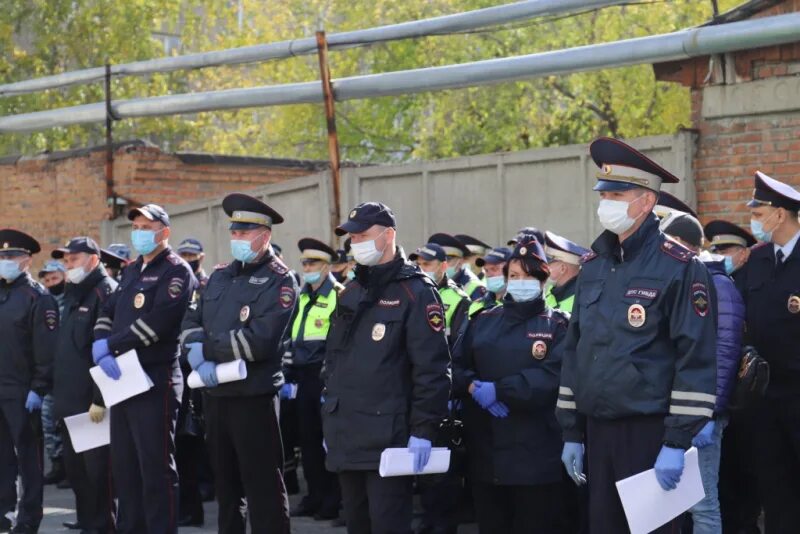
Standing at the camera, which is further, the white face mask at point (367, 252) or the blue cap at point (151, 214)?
the blue cap at point (151, 214)

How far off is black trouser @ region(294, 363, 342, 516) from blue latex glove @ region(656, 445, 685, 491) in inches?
206

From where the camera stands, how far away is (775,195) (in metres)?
7.71

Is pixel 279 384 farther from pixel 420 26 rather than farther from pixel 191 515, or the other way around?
pixel 420 26

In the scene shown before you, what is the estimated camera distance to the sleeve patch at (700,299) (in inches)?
237

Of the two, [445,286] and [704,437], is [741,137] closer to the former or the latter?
[445,286]

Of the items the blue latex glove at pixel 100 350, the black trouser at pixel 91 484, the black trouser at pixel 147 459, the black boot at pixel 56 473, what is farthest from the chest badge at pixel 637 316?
the black boot at pixel 56 473

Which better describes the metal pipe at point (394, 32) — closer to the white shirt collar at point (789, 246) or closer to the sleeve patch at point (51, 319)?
the sleeve patch at point (51, 319)

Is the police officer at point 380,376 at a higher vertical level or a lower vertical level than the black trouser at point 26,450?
higher

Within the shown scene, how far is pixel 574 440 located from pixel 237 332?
2640 millimetres

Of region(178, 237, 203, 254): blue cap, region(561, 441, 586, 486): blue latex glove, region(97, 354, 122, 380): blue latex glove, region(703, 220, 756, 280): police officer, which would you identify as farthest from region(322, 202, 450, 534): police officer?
region(178, 237, 203, 254): blue cap

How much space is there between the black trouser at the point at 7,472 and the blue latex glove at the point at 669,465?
20.3ft

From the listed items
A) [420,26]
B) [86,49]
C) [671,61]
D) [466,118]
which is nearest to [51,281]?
[420,26]

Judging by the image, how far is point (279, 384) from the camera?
8.66 metres

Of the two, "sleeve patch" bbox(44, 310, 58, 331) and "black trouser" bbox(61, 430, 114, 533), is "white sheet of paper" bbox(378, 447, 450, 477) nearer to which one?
"black trouser" bbox(61, 430, 114, 533)
